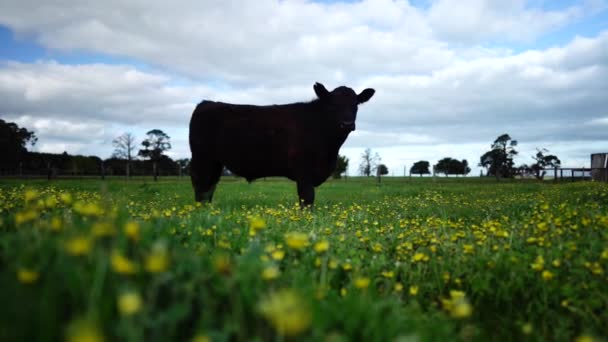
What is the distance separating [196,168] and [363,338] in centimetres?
764

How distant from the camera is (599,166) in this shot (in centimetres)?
2842

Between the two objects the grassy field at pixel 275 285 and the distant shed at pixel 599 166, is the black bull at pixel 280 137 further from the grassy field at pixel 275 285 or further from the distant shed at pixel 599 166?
the distant shed at pixel 599 166

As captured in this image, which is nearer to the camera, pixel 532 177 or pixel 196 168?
pixel 196 168

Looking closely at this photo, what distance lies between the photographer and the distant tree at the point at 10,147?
51381mm

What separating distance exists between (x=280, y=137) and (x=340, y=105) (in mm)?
1539

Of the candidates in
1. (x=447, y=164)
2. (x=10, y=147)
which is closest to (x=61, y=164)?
(x=10, y=147)

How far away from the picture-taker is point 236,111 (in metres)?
8.47

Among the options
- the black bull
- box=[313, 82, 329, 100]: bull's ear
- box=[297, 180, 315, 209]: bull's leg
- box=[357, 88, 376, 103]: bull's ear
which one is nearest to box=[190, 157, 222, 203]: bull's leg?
the black bull

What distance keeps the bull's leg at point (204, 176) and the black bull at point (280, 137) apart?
0.02 m

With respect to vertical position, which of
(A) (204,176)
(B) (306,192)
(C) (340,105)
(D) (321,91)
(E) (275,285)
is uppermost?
(D) (321,91)

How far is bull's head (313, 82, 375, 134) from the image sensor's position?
7598 mm

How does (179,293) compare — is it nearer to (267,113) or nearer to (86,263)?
(86,263)

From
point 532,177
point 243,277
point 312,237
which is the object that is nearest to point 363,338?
point 243,277

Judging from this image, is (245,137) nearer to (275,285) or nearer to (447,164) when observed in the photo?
(275,285)
